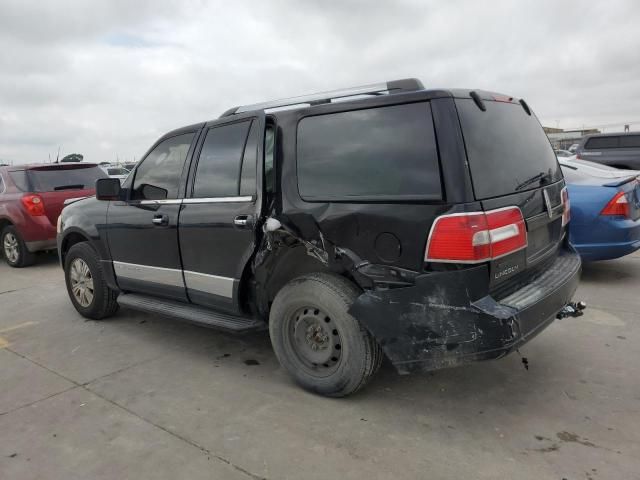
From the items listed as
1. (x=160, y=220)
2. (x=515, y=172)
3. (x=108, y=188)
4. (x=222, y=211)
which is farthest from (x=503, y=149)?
(x=108, y=188)

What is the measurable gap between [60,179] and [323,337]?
22.6ft

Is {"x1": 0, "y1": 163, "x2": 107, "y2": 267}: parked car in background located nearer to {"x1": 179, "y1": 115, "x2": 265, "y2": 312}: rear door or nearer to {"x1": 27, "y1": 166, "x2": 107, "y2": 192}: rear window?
{"x1": 27, "y1": 166, "x2": 107, "y2": 192}: rear window

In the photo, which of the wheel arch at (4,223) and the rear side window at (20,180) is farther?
the wheel arch at (4,223)

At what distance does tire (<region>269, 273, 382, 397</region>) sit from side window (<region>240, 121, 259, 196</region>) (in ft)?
2.55

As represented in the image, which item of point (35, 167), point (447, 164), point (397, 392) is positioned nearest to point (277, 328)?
point (397, 392)

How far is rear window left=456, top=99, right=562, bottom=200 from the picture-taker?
9.25ft

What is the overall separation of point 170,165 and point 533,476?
11.4 ft

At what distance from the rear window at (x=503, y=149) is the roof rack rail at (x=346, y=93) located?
40 cm

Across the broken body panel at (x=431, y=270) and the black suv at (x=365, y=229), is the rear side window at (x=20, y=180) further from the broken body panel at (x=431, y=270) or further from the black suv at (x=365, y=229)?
the broken body panel at (x=431, y=270)

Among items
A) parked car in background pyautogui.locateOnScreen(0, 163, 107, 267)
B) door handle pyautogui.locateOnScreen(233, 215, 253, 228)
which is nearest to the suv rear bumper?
door handle pyautogui.locateOnScreen(233, 215, 253, 228)

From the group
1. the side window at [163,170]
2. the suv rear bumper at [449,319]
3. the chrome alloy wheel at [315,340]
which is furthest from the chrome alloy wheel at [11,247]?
the suv rear bumper at [449,319]

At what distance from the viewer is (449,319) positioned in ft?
8.95

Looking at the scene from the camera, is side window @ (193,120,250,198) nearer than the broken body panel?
No

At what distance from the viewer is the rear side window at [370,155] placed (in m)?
2.82
